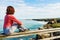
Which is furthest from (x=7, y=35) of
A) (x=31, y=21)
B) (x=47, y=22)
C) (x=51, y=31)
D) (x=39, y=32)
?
(x=47, y=22)

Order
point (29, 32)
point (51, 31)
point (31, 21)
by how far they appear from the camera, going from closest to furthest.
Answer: point (29, 32) < point (51, 31) < point (31, 21)

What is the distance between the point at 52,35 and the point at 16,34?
0.94 meters

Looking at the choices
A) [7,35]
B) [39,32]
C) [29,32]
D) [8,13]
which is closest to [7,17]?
[8,13]

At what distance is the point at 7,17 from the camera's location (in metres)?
2.71

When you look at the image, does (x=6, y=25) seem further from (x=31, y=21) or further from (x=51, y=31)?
(x=31, y=21)

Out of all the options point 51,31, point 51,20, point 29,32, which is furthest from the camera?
point 51,20

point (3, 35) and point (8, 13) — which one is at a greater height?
point (8, 13)

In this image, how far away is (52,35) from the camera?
347cm

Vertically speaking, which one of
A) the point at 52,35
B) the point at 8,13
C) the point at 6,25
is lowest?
the point at 52,35

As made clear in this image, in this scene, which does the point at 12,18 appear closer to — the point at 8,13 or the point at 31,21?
the point at 8,13

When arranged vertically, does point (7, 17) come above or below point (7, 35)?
above

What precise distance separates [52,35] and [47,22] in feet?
3.87

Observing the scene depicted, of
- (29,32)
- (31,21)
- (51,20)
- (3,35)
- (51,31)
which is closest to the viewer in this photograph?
(3,35)

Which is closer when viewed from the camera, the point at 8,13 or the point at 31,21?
the point at 8,13
